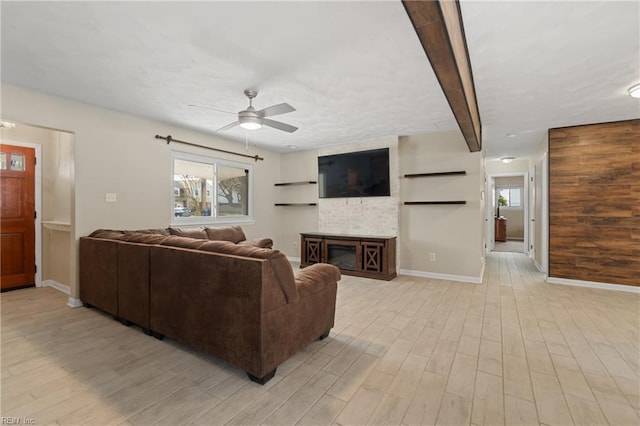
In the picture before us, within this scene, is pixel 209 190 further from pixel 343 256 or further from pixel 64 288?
pixel 343 256

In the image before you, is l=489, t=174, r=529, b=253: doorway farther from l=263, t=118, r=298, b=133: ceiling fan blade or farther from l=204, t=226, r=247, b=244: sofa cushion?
l=263, t=118, r=298, b=133: ceiling fan blade

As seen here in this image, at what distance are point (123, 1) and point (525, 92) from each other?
3673mm

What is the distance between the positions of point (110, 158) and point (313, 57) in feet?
9.79

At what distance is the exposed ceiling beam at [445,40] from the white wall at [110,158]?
3.87 m

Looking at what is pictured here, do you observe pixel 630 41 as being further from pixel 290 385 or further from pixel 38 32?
pixel 38 32

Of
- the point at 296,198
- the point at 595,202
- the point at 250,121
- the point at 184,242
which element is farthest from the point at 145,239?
the point at 595,202

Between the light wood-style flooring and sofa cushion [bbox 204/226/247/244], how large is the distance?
67.6 inches

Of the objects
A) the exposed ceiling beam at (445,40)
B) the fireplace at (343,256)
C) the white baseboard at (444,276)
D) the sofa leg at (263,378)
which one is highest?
the exposed ceiling beam at (445,40)

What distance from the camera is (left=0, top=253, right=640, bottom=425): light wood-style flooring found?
5.38 ft

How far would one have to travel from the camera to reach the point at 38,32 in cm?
208

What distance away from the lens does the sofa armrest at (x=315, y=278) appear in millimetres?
2211

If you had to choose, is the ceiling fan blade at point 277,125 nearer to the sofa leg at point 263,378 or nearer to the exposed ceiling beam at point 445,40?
the exposed ceiling beam at point 445,40

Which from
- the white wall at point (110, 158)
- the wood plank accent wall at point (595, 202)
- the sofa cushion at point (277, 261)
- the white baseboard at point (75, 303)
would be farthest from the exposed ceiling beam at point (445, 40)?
the white baseboard at point (75, 303)

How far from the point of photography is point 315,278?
7.77 feet
